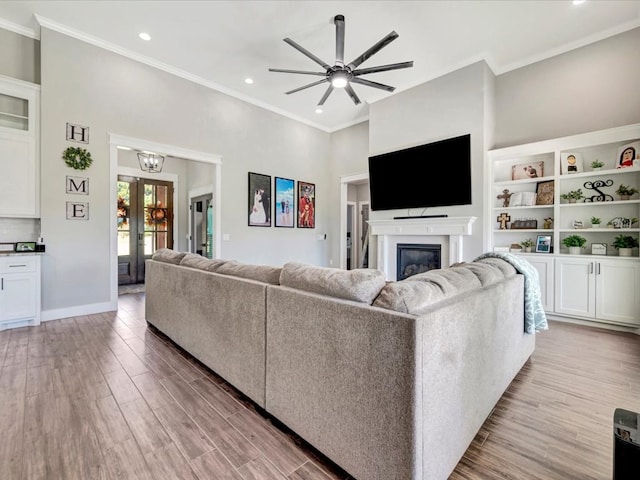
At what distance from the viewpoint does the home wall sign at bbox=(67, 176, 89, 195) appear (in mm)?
3748

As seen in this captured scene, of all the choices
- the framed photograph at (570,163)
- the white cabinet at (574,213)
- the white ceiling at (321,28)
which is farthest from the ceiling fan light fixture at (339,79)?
the framed photograph at (570,163)

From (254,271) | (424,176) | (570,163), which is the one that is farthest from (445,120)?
(254,271)

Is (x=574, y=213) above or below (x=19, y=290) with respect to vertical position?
above

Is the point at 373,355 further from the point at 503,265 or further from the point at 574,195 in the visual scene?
the point at 574,195

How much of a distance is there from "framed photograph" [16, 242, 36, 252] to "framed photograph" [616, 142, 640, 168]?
6.97 m

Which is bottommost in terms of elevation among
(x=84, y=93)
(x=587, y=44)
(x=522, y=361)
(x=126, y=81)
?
(x=522, y=361)

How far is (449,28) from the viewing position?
3607 millimetres

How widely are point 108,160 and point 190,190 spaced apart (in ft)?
9.59

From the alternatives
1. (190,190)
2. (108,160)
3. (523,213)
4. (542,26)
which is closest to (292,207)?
(190,190)

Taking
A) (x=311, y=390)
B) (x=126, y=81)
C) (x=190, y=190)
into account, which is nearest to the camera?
(x=311, y=390)

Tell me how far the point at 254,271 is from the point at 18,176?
3622 millimetres

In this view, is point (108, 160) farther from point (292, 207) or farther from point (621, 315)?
point (621, 315)

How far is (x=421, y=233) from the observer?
15.4 ft

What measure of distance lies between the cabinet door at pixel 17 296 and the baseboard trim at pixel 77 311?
0.20 metres
